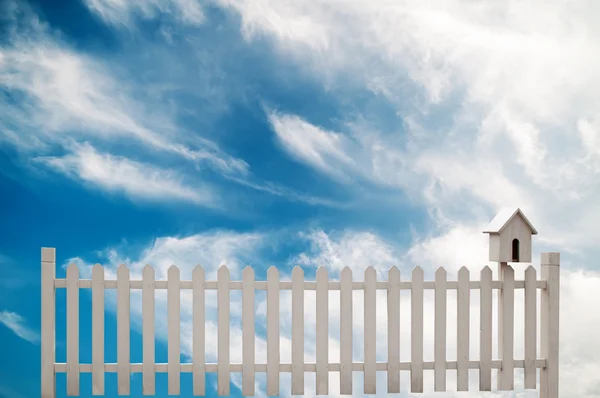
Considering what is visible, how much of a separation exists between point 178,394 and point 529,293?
4409mm

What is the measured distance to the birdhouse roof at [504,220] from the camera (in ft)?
24.1

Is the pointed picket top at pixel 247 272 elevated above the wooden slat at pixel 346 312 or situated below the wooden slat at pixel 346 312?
above

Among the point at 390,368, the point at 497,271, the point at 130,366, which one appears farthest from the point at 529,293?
the point at 130,366

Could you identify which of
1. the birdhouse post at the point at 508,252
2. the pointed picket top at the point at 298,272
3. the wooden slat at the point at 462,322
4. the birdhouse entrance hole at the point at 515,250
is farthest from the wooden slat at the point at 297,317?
the birdhouse entrance hole at the point at 515,250

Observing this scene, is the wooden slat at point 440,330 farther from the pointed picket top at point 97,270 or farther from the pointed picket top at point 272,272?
the pointed picket top at point 97,270

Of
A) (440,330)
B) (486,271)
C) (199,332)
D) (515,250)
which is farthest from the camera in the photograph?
(515,250)

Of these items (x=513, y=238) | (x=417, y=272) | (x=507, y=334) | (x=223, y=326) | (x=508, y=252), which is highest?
(x=513, y=238)

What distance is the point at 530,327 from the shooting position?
7379mm

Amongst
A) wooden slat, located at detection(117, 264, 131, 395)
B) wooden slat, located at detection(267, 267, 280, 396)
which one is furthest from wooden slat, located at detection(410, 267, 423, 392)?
wooden slat, located at detection(117, 264, 131, 395)

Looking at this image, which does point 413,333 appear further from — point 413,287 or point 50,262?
point 50,262

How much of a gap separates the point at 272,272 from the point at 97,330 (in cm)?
214

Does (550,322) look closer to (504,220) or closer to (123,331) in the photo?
(504,220)

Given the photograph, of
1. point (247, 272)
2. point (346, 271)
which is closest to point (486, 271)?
point (346, 271)

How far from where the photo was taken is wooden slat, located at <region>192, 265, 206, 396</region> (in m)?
6.93
